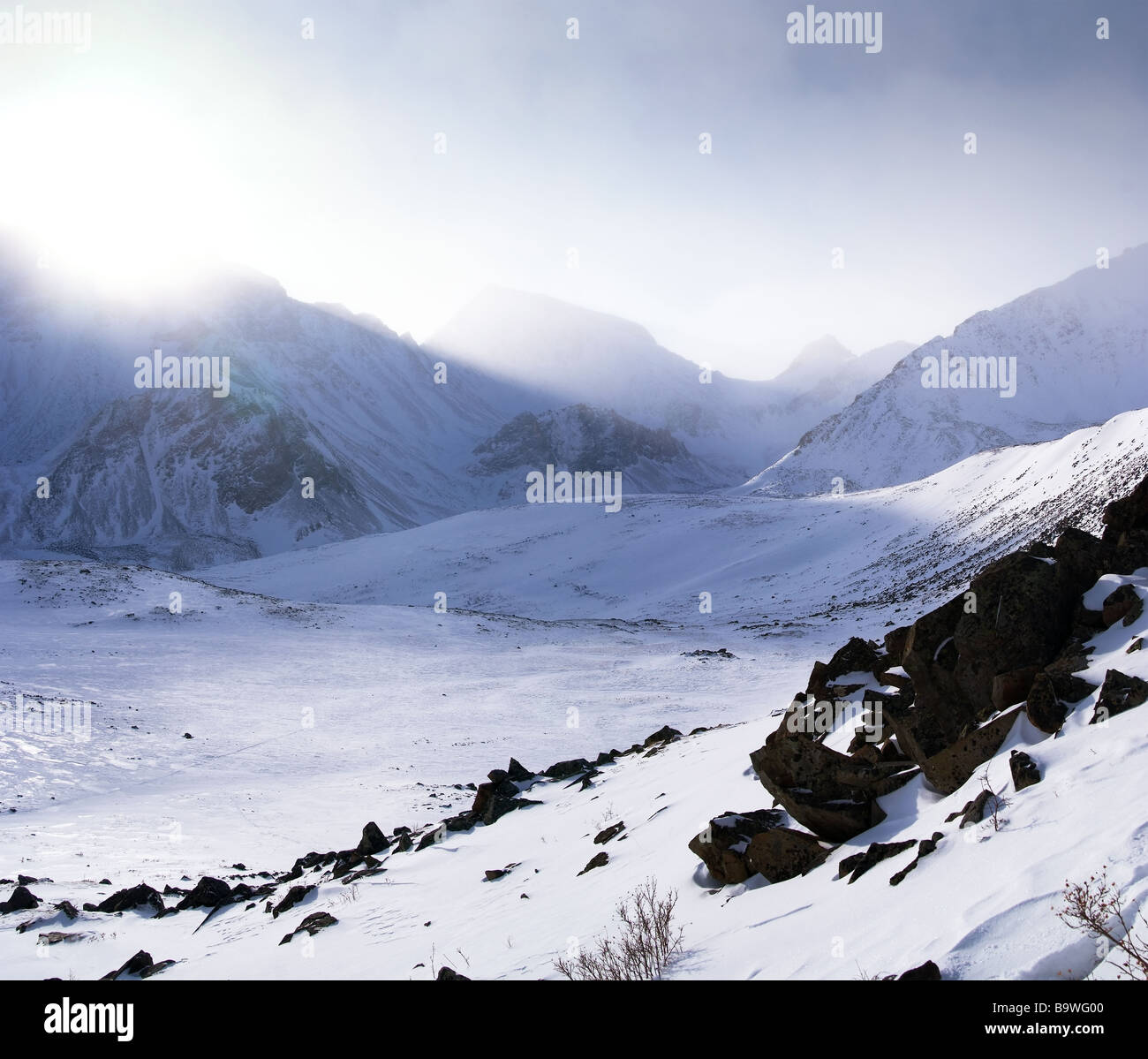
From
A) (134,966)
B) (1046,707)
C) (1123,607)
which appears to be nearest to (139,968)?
(134,966)

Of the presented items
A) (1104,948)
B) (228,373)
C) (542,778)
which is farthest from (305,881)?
(228,373)

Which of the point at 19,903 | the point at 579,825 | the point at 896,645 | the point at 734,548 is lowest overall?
the point at 19,903

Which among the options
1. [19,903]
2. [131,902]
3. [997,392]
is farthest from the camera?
[997,392]

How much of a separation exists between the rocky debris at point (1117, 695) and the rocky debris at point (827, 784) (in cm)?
156

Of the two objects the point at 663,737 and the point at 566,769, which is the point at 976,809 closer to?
the point at 566,769

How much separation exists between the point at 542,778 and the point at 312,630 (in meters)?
23.2

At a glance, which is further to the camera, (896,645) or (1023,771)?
(896,645)

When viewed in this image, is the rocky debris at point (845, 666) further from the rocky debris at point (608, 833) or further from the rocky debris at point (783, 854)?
the rocky debris at point (783, 854)

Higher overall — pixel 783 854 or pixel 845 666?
pixel 845 666

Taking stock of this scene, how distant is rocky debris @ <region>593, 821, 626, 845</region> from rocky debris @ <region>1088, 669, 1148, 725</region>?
17.2 ft

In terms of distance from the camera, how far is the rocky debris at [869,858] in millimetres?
5570

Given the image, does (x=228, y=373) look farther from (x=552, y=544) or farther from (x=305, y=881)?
(x=305, y=881)

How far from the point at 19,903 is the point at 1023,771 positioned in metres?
11.1

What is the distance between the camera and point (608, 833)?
9.38 m
